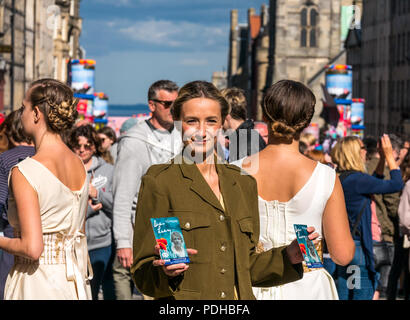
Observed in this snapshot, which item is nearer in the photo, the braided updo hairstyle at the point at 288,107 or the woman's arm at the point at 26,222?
the woman's arm at the point at 26,222

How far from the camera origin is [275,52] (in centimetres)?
7538

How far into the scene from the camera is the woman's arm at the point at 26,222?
4.88 m

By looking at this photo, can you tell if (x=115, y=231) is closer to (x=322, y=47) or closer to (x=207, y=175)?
(x=207, y=175)

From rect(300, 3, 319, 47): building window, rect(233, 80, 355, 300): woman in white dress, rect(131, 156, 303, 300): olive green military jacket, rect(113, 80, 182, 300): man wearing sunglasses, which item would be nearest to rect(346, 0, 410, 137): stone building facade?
rect(300, 3, 319, 47): building window

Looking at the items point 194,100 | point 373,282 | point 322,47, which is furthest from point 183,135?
point 322,47

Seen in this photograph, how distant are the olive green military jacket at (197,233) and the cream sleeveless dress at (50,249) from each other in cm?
86

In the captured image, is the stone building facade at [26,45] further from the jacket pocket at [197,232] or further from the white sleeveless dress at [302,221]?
the jacket pocket at [197,232]

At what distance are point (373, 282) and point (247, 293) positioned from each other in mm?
4389

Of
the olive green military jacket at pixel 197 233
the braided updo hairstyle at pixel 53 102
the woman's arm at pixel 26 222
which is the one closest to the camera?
the olive green military jacket at pixel 197 233

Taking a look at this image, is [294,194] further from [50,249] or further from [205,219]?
[50,249]

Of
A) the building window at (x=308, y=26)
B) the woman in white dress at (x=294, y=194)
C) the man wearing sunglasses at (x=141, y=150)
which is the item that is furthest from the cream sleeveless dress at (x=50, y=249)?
the building window at (x=308, y=26)

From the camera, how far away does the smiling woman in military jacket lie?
4316 millimetres

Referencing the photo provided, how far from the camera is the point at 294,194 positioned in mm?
5129

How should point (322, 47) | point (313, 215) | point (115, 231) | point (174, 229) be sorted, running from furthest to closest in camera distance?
point (322, 47)
point (115, 231)
point (313, 215)
point (174, 229)
